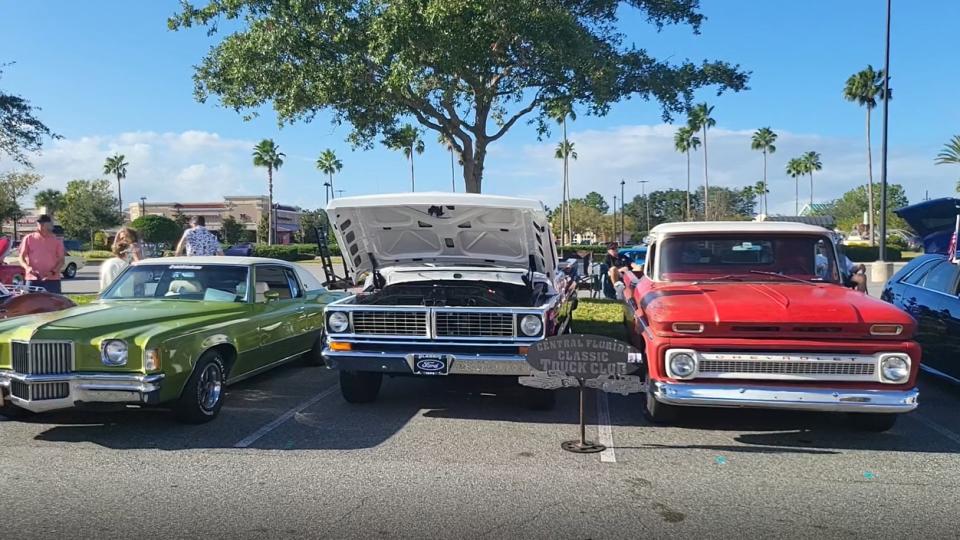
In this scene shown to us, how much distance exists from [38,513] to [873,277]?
25.6 meters

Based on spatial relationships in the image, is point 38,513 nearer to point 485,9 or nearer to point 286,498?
point 286,498

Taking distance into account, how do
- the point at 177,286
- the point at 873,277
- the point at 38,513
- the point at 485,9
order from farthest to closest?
the point at 873,277 < the point at 485,9 < the point at 177,286 < the point at 38,513

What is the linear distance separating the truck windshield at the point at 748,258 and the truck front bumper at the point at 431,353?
1.83 meters

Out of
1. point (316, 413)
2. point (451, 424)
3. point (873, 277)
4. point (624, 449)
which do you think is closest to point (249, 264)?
point (316, 413)

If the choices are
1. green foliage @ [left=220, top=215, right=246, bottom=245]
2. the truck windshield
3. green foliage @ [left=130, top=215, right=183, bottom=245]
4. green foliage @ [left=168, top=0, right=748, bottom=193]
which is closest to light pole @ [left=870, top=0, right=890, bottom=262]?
green foliage @ [left=168, top=0, right=748, bottom=193]

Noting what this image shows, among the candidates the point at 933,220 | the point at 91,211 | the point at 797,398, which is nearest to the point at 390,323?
the point at 797,398

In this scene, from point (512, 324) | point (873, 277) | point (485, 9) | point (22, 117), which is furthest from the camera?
point (873, 277)

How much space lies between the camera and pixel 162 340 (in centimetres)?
541

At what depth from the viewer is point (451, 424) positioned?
6035 millimetres

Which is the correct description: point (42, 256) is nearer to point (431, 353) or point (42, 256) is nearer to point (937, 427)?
point (431, 353)

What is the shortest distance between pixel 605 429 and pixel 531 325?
3.57 ft

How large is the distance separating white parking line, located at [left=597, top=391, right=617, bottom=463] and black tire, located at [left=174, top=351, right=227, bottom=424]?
3331mm

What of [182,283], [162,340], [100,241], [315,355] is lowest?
[315,355]

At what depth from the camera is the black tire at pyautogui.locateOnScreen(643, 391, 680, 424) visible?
5.69m
